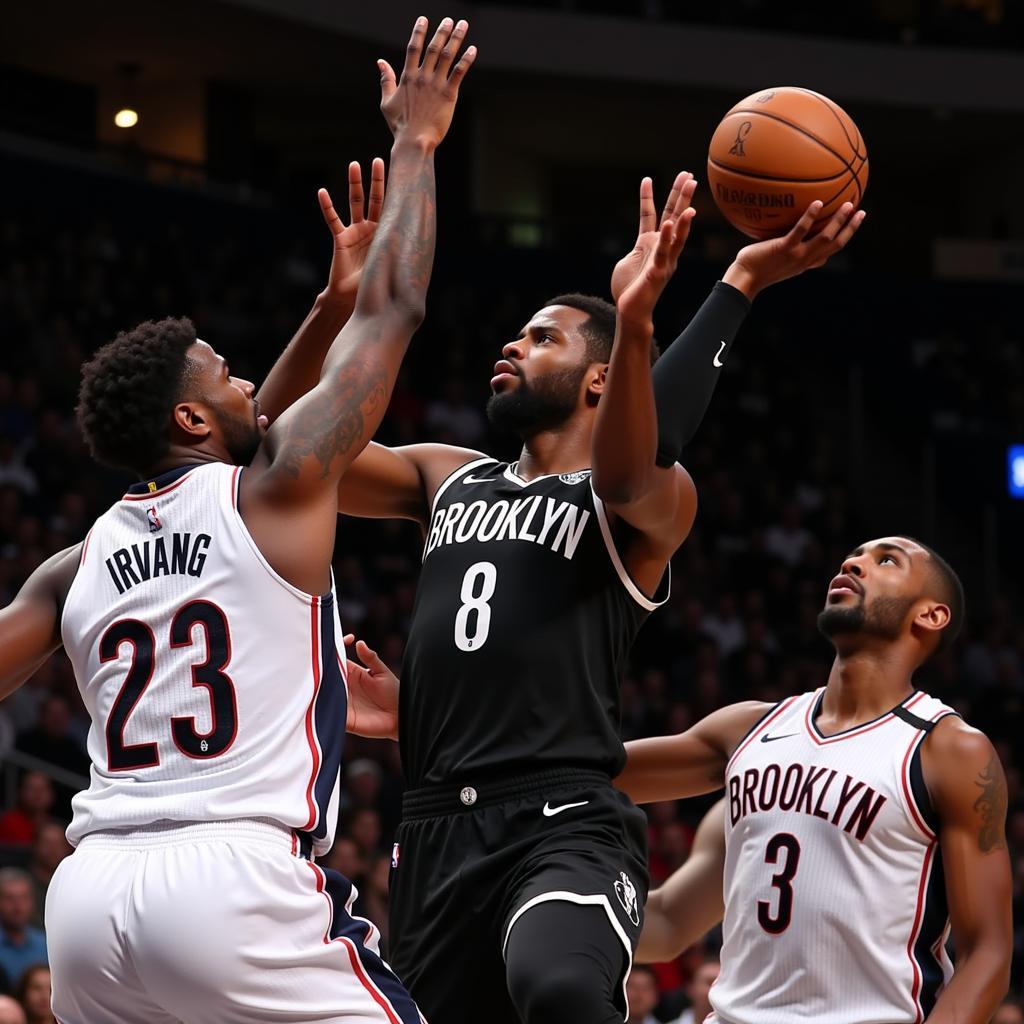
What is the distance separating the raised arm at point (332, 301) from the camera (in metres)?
4.34

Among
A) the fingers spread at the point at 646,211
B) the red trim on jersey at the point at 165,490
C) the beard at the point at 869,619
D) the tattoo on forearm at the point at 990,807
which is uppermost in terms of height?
the fingers spread at the point at 646,211

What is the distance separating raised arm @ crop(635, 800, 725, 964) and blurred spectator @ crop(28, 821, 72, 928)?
4.32 m

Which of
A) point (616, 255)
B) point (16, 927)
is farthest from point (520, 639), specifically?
point (616, 255)

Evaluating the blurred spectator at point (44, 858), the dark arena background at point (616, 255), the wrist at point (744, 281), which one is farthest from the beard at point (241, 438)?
the dark arena background at point (616, 255)

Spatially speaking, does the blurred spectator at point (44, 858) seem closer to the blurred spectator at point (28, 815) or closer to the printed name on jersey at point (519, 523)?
the blurred spectator at point (28, 815)

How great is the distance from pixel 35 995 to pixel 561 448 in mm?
4499

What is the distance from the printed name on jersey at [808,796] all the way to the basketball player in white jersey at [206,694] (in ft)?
5.14

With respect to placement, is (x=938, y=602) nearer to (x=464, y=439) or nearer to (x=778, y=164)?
(x=778, y=164)

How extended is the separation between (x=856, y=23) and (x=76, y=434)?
1234 cm

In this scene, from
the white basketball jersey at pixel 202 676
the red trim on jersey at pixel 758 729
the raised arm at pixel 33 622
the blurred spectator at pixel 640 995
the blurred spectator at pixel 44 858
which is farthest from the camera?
the blurred spectator at pixel 640 995

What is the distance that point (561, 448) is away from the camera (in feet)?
15.2

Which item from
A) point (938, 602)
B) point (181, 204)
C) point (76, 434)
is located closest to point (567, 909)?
point (938, 602)

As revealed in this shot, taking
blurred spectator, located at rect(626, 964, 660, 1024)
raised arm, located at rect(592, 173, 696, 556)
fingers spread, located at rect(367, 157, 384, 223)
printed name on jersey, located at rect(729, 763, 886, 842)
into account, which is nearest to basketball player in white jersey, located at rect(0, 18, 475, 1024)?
raised arm, located at rect(592, 173, 696, 556)

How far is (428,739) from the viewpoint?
432cm
